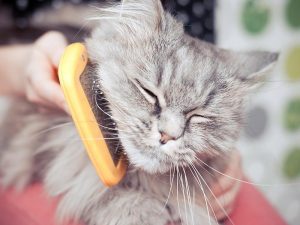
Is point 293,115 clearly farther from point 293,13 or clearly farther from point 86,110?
point 86,110

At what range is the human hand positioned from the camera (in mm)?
739

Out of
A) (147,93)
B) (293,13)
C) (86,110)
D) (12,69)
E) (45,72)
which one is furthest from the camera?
(293,13)

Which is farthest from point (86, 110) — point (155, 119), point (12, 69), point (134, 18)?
point (12, 69)

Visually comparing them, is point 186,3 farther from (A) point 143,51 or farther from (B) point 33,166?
(B) point 33,166

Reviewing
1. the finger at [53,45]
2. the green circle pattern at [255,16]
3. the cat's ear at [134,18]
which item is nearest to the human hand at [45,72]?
the finger at [53,45]

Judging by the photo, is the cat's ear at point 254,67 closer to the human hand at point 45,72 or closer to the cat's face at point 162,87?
the cat's face at point 162,87

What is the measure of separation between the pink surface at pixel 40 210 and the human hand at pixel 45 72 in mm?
159

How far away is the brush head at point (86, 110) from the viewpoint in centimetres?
54

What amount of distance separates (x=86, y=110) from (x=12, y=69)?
46 centimetres

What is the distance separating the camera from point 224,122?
710 mm

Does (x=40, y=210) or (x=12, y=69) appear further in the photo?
(x=12, y=69)

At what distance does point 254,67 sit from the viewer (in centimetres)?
77

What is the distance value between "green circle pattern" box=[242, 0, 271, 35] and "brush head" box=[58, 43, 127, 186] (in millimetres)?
606

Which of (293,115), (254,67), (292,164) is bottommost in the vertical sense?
(292,164)
